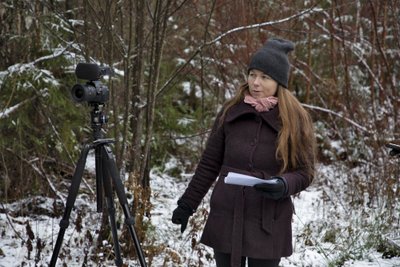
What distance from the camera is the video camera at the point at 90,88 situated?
10.2 ft

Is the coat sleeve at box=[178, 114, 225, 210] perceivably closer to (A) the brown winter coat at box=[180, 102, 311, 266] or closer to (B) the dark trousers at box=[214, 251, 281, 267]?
(A) the brown winter coat at box=[180, 102, 311, 266]

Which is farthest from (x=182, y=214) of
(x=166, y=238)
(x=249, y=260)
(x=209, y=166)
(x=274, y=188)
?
(x=166, y=238)

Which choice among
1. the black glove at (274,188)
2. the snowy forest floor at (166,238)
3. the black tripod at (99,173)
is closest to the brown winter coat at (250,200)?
the black glove at (274,188)

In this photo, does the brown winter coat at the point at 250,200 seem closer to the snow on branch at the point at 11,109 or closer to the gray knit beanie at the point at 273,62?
the gray knit beanie at the point at 273,62

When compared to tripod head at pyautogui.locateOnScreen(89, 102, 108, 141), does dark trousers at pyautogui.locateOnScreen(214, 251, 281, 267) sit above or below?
below

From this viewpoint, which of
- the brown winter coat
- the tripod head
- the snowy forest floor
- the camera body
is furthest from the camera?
the snowy forest floor

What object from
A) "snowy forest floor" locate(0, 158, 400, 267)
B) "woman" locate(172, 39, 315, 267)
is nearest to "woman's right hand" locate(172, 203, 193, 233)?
"woman" locate(172, 39, 315, 267)

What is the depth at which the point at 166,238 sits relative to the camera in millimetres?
5121

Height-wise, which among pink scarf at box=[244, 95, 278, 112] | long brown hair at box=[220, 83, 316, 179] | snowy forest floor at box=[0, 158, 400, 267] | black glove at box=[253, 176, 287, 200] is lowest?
snowy forest floor at box=[0, 158, 400, 267]

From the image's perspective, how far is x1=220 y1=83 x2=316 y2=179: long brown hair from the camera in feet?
9.06

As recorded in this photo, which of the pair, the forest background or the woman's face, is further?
the forest background

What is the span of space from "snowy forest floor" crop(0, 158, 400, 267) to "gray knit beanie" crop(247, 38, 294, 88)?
6.12ft

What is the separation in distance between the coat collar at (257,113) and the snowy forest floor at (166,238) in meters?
1.72

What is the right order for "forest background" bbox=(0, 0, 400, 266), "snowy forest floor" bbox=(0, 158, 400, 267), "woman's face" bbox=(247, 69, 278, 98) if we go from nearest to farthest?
1. "woman's face" bbox=(247, 69, 278, 98)
2. "snowy forest floor" bbox=(0, 158, 400, 267)
3. "forest background" bbox=(0, 0, 400, 266)
